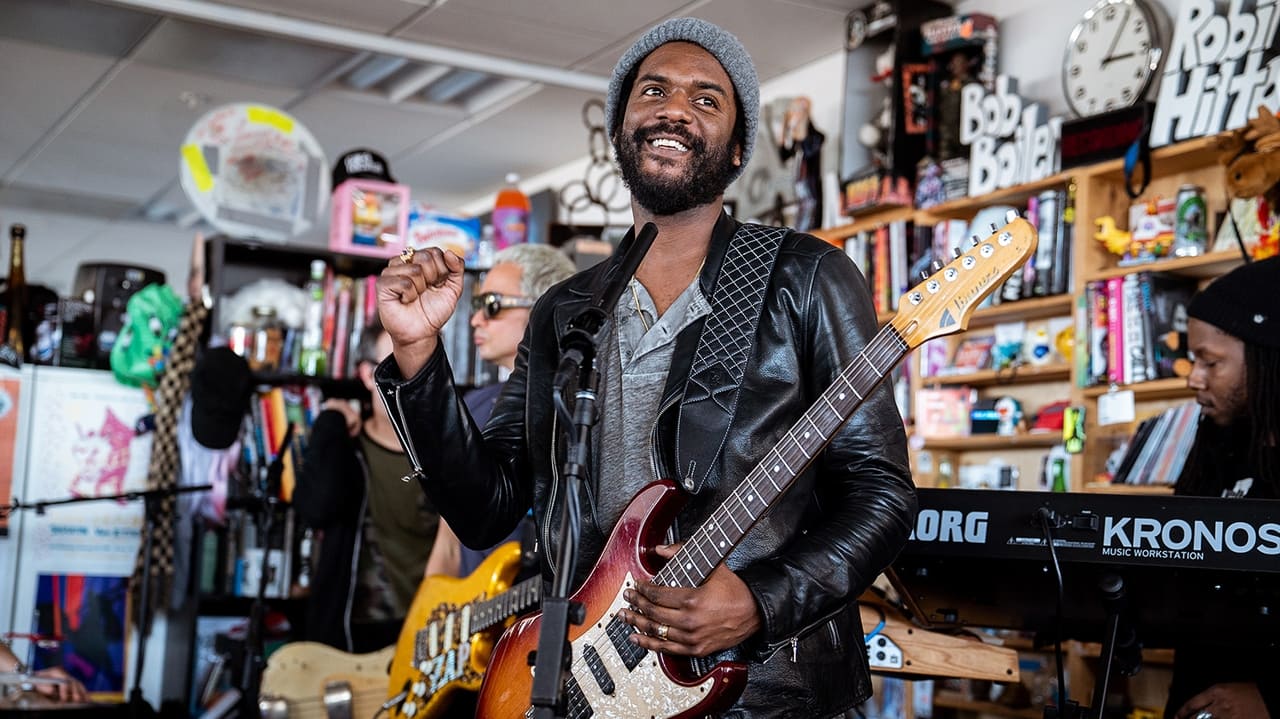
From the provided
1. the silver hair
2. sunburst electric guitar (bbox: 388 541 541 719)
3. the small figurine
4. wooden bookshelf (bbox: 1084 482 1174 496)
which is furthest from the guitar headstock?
the small figurine

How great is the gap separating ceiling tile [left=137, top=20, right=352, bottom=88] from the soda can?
12.8 feet

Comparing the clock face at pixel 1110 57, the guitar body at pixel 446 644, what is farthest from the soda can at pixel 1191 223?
the guitar body at pixel 446 644

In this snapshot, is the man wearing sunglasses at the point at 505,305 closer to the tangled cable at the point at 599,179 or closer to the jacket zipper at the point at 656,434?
the jacket zipper at the point at 656,434

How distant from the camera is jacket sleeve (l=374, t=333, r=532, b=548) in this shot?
69.0 inches

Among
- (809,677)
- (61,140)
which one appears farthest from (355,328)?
(61,140)

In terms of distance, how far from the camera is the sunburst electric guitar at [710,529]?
157 cm

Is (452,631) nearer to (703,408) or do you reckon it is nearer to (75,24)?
(703,408)

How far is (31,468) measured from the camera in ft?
15.4

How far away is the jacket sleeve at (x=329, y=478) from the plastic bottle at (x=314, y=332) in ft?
1.34

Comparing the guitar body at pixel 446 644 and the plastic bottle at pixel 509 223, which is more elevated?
the plastic bottle at pixel 509 223

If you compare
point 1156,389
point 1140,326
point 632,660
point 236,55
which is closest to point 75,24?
point 236,55

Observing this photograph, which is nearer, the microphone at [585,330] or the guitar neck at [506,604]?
the microphone at [585,330]

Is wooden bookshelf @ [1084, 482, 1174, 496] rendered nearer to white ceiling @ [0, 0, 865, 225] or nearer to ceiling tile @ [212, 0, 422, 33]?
white ceiling @ [0, 0, 865, 225]

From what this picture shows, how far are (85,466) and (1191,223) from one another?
379 centimetres
